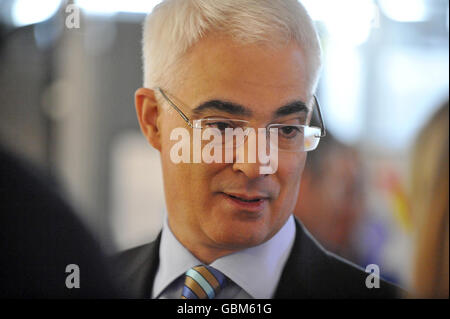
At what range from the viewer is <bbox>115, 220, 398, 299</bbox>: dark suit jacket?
4.19 feet

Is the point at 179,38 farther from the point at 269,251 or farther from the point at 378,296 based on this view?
the point at 378,296

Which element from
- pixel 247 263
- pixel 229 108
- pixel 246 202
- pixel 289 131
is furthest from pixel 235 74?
pixel 247 263

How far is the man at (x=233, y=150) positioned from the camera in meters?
1.19

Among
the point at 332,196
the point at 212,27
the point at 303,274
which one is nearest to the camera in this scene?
the point at 212,27

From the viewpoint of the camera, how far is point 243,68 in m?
1.18

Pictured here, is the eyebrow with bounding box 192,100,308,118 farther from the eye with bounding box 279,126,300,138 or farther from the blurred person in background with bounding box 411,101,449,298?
the blurred person in background with bounding box 411,101,449,298

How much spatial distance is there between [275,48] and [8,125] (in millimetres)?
658

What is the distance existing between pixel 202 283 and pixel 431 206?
1.81ft

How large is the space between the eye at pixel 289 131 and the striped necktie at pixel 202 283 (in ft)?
1.16

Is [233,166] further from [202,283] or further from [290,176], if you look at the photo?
[202,283]

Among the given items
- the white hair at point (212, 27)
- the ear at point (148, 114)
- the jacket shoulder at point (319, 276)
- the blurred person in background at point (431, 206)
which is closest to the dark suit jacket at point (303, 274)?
the jacket shoulder at point (319, 276)

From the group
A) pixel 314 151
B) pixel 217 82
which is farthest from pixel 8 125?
pixel 314 151

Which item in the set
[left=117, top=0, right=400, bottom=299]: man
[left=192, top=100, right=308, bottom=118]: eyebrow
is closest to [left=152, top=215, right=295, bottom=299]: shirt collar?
[left=117, top=0, right=400, bottom=299]: man

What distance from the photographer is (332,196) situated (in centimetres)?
143
